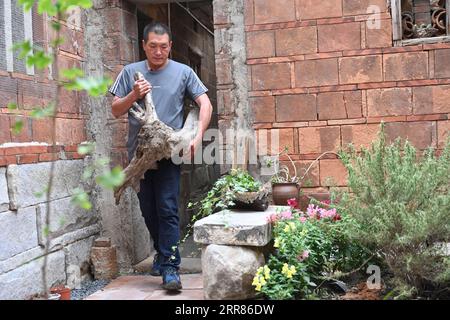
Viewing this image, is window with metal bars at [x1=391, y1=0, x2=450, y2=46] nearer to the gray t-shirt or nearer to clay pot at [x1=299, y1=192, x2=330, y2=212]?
clay pot at [x1=299, y1=192, x2=330, y2=212]

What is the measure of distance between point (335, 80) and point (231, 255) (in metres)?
1.86

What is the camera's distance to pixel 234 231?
3.06 m

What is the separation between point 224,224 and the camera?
3096mm

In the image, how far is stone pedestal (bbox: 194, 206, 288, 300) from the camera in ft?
9.87

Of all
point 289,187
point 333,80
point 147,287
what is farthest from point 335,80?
point 147,287

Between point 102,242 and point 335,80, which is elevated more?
point 335,80

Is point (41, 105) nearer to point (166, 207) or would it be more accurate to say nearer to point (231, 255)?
point (166, 207)

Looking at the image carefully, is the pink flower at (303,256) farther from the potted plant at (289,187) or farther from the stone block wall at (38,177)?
the stone block wall at (38,177)

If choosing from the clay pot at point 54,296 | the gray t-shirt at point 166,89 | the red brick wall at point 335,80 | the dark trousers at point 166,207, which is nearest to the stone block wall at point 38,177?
the clay pot at point 54,296

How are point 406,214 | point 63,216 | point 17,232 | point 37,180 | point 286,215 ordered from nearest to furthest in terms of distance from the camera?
point 406,214 → point 286,215 → point 17,232 → point 37,180 → point 63,216

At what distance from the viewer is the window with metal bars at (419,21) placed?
13.1 ft

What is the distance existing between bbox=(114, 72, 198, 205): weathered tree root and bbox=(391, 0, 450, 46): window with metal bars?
1.88m

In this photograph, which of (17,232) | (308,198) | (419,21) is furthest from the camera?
(308,198)
